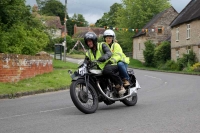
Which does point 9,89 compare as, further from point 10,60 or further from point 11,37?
point 11,37

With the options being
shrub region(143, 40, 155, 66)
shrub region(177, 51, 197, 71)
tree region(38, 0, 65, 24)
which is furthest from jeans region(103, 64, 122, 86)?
tree region(38, 0, 65, 24)

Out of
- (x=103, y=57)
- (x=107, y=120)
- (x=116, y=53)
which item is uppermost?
(x=116, y=53)

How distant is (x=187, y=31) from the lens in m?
42.1

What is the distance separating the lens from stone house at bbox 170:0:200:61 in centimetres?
3931

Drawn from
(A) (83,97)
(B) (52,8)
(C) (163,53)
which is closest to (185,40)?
(C) (163,53)

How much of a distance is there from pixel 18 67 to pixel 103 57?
832 centimetres

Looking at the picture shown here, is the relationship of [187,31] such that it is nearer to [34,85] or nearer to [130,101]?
[34,85]

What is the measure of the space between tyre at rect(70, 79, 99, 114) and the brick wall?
7.47 m

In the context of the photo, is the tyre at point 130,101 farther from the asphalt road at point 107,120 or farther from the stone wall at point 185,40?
the stone wall at point 185,40

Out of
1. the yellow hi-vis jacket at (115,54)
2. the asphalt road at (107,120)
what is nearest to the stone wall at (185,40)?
the yellow hi-vis jacket at (115,54)

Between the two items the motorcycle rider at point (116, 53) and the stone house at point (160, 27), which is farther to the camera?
the stone house at point (160, 27)

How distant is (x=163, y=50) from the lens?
1954 inches

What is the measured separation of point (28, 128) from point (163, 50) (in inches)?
1753

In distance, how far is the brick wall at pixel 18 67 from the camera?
14859 mm
